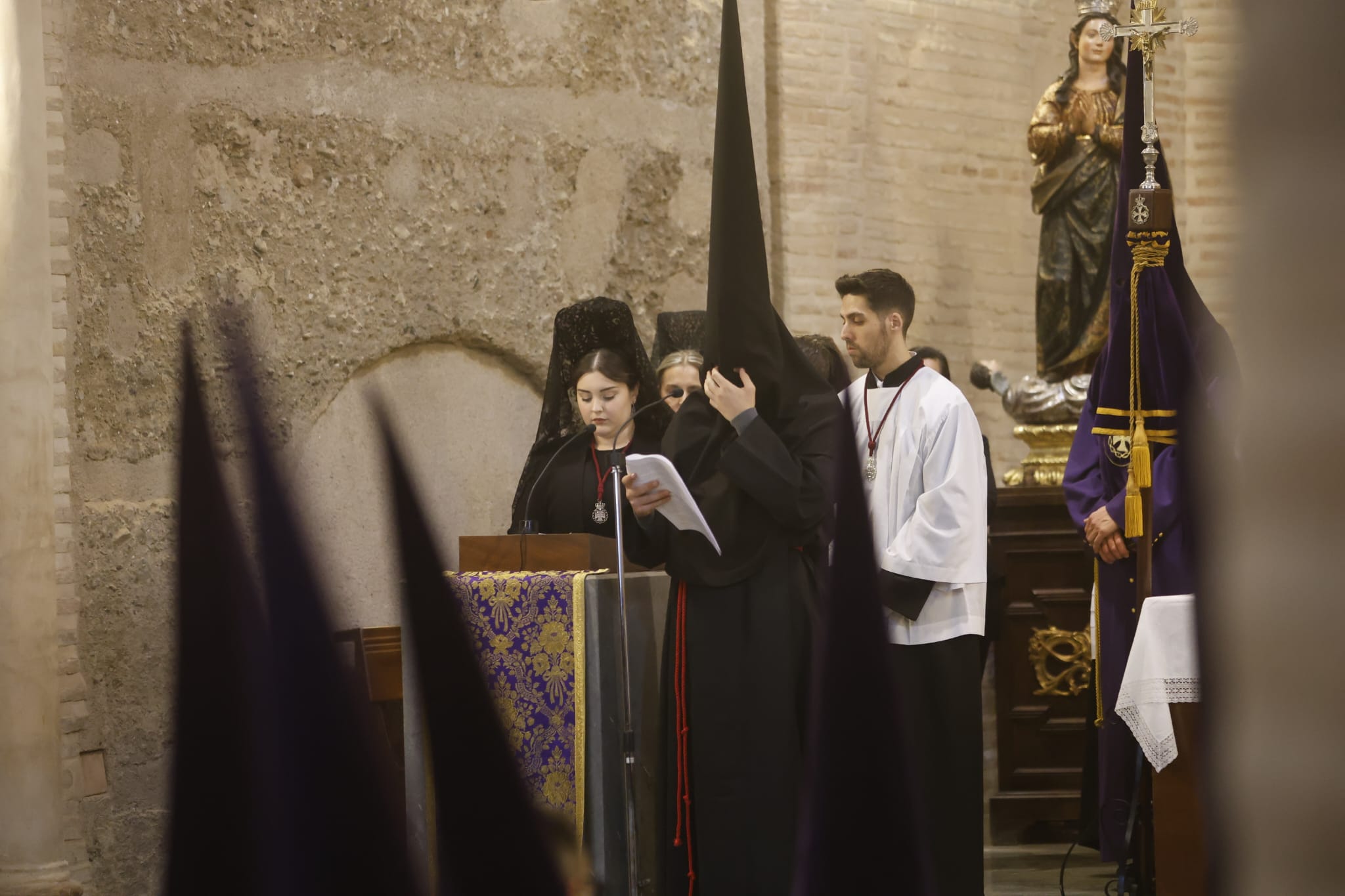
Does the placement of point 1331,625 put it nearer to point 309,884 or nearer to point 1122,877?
point 309,884

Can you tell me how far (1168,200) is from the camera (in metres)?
4.76

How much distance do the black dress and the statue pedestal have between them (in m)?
2.61

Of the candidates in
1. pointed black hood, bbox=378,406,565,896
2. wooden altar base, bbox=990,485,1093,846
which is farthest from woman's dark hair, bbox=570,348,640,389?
pointed black hood, bbox=378,406,565,896

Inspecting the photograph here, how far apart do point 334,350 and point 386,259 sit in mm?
472

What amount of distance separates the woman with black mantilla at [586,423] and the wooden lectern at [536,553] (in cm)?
41

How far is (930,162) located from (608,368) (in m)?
4.10

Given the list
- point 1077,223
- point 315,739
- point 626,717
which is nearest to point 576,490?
point 626,717

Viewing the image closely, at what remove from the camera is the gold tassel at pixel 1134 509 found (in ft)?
15.4

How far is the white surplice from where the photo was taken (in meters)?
4.46

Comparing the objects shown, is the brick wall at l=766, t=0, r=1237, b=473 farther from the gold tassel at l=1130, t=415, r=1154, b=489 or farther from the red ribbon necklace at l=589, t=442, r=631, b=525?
the gold tassel at l=1130, t=415, r=1154, b=489

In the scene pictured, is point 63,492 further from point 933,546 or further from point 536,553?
point 933,546

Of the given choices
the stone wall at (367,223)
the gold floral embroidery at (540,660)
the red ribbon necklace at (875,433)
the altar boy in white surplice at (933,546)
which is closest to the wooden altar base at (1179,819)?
the altar boy in white surplice at (933,546)

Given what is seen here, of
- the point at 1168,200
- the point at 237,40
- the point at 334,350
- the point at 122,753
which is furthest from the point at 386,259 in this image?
the point at 1168,200

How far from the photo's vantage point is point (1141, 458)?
471cm
